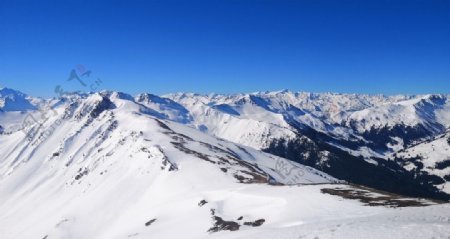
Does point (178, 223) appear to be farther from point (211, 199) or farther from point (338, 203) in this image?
point (338, 203)

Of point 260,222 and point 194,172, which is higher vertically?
point 194,172

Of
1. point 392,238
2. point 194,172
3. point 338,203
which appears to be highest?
point 194,172

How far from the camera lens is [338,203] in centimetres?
5316

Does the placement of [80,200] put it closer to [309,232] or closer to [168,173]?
[168,173]

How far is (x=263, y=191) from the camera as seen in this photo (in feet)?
246

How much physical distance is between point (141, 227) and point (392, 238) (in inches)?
2241

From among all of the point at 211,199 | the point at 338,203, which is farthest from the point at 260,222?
the point at 211,199

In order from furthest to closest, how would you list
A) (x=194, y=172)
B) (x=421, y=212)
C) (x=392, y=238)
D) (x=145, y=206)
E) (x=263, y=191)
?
(x=194, y=172) < (x=145, y=206) < (x=263, y=191) < (x=421, y=212) < (x=392, y=238)

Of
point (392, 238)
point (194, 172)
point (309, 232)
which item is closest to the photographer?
point (392, 238)

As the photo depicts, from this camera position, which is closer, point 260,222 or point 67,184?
point 260,222

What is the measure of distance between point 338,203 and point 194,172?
6810 centimetres

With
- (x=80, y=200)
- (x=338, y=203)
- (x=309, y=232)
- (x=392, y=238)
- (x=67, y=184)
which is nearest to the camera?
(x=392, y=238)

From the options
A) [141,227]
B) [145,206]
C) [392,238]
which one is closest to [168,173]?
[145,206]

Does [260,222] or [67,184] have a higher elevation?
[67,184]
